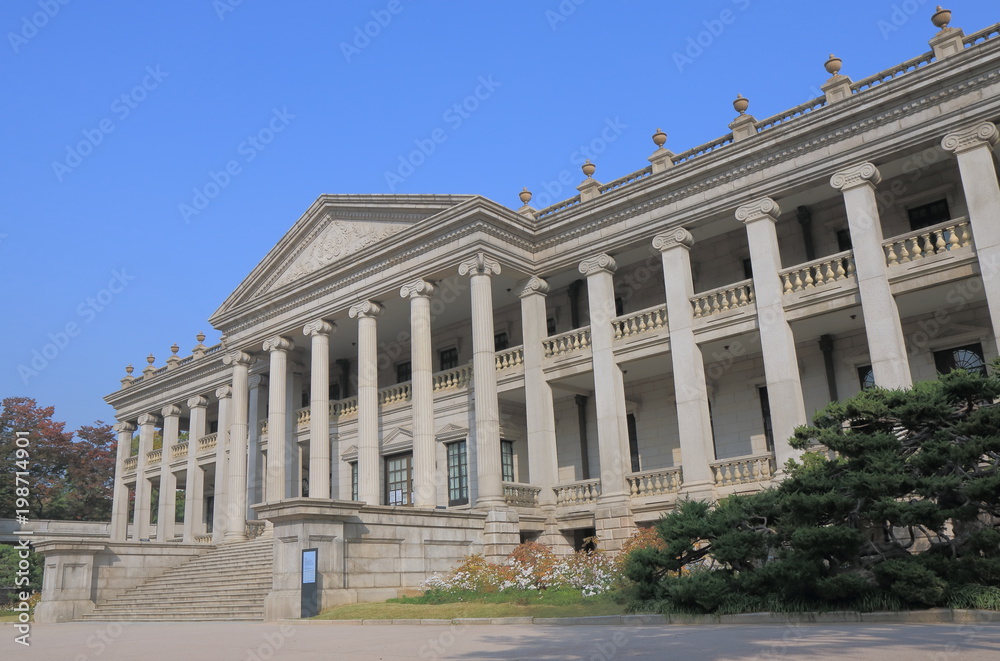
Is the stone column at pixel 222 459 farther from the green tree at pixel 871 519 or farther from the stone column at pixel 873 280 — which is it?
the green tree at pixel 871 519

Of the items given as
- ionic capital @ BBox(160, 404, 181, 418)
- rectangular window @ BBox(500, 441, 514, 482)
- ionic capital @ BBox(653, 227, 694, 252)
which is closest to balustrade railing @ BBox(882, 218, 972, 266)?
ionic capital @ BBox(653, 227, 694, 252)

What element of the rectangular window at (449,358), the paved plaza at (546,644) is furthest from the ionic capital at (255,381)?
the paved plaza at (546,644)

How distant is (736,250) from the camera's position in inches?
1011

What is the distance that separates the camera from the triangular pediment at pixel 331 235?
27.4 m

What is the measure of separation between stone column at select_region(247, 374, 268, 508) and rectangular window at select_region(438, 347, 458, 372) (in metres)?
9.28

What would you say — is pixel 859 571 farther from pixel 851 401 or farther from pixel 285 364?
pixel 285 364

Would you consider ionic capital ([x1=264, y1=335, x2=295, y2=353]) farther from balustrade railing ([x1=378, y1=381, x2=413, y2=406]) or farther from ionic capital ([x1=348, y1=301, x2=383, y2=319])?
ionic capital ([x1=348, y1=301, x2=383, y2=319])

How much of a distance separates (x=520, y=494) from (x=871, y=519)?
1391cm

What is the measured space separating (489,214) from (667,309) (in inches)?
248

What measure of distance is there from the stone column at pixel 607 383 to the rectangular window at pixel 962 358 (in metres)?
8.69

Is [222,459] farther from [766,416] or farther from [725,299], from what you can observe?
[725,299]

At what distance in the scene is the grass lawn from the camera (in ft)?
49.1

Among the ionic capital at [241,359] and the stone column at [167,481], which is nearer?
the ionic capital at [241,359]

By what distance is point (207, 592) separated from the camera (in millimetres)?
24031
